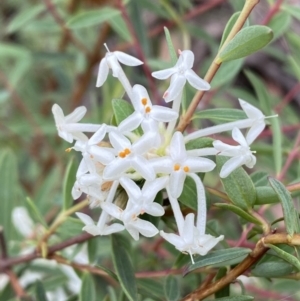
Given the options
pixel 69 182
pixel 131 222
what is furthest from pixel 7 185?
pixel 131 222

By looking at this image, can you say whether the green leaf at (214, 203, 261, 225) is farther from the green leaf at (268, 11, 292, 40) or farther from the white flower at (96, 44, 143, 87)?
the green leaf at (268, 11, 292, 40)

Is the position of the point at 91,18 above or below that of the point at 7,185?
above

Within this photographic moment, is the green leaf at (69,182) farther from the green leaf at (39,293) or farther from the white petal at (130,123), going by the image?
the white petal at (130,123)

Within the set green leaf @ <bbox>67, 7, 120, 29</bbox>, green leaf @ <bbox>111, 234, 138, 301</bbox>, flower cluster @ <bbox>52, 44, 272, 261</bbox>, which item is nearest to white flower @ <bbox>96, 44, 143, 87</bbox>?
flower cluster @ <bbox>52, 44, 272, 261</bbox>

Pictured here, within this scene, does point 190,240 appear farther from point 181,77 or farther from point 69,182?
point 69,182

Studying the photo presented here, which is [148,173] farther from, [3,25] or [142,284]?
[3,25]
